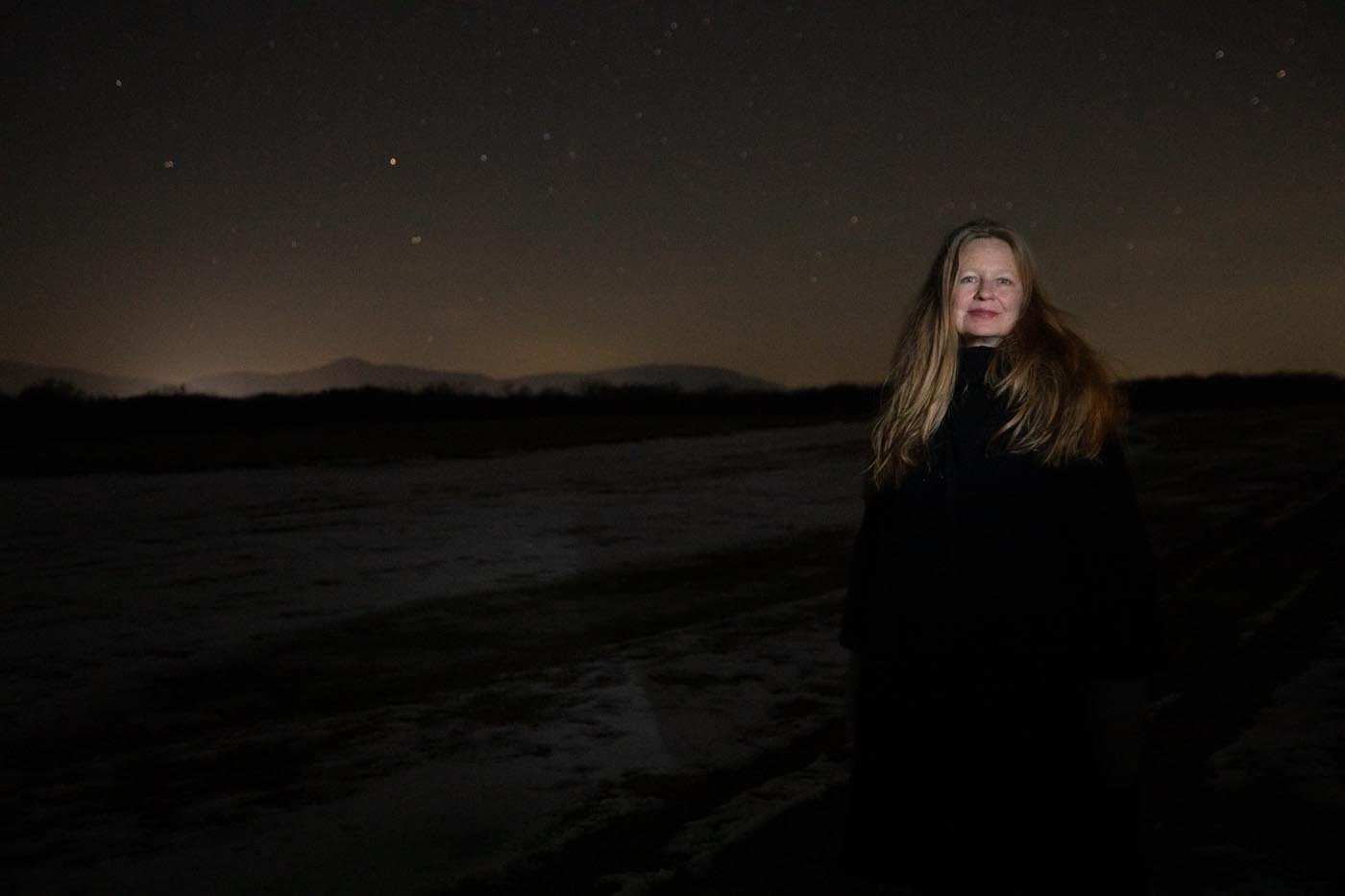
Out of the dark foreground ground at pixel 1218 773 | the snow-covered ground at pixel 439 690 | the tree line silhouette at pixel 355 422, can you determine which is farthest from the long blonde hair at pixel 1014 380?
the tree line silhouette at pixel 355 422

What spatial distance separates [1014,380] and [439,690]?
3884 millimetres

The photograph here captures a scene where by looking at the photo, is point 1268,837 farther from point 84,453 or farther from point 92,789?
point 84,453

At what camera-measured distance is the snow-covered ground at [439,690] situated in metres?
3.43

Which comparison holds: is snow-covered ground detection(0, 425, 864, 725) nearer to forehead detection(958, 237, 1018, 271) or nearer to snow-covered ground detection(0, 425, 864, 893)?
snow-covered ground detection(0, 425, 864, 893)

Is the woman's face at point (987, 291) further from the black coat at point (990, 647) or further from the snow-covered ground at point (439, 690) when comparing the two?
the snow-covered ground at point (439, 690)

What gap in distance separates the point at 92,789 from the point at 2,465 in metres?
17.7

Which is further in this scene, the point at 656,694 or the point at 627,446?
the point at 627,446

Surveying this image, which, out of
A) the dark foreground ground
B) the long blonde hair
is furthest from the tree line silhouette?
the long blonde hair

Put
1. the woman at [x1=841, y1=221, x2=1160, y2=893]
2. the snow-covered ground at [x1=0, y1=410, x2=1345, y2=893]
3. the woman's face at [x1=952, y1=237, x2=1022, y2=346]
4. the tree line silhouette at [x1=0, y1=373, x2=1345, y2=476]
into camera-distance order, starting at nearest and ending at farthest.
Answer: the woman at [x1=841, y1=221, x2=1160, y2=893], the woman's face at [x1=952, y1=237, x2=1022, y2=346], the snow-covered ground at [x1=0, y1=410, x2=1345, y2=893], the tree line silhouette at [x1=0, y1=373, x2=1345, y2=476]

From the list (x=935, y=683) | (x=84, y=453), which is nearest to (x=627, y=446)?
(x=84, y=453)

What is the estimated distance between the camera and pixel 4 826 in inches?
140

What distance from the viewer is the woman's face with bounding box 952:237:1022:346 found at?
216cm

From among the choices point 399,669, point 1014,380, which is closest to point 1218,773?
point 1014,380

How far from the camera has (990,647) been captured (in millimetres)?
2029
